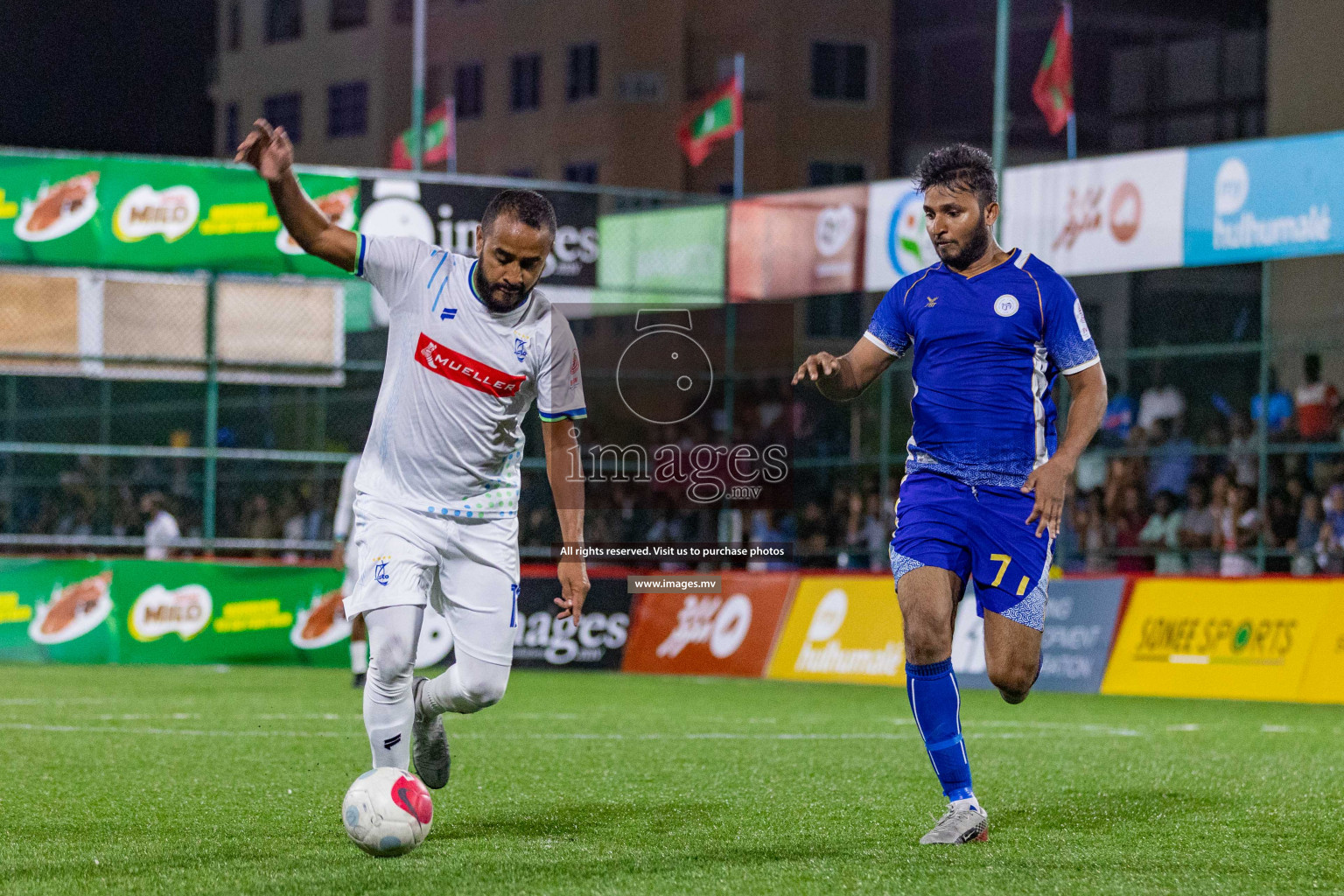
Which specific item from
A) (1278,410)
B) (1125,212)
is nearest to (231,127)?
(1125,212)

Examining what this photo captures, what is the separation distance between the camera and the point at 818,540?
21.5 metres

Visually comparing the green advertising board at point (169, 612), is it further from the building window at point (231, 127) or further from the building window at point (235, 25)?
the building window at point (235, 25)

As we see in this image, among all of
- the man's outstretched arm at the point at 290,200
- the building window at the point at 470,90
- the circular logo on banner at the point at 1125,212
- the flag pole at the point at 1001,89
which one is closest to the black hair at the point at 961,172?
the man's outstretched arm at the point at 290,200

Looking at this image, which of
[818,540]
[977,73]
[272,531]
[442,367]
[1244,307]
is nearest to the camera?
[442,367]

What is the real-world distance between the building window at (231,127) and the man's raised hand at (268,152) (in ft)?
184

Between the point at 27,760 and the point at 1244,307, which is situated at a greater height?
the point at 1244,307

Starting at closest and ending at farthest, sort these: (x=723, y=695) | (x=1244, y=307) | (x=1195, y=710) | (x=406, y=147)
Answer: (x=1195, y=710) < (x=723, y=695) < (x=406, y=147) < (x=1244, y=307)

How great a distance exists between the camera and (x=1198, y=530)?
18.9 metres

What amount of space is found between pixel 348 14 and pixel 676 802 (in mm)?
52986

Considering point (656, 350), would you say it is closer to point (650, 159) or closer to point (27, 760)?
point (650, 159)

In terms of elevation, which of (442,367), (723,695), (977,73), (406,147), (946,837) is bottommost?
(723,695)

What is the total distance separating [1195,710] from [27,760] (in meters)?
8.91

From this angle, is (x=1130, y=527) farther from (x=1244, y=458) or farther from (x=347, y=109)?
(x=347, y=109)

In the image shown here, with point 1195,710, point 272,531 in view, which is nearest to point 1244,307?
point 272,531
